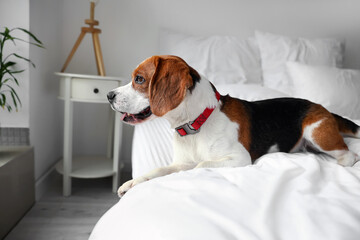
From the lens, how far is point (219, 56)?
227 cm

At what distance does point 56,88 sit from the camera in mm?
2564

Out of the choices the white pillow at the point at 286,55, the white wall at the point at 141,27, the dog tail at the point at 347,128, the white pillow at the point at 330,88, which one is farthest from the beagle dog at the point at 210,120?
the white wall at the point at 141,27

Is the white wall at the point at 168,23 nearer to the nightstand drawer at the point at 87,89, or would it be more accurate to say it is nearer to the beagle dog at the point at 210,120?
the nightstand drawer at the point at 87,89

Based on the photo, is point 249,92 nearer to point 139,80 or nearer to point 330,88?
point 330,88

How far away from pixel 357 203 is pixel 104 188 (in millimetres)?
2005

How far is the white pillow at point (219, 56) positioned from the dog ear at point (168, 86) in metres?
1.23

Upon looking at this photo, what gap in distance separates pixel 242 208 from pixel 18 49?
1.78m

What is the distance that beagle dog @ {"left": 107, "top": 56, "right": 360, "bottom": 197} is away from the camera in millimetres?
984

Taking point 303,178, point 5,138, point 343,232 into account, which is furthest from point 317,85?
point 5,138

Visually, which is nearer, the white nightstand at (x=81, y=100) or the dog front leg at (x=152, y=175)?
the dog front leg at (x=152, y=175)

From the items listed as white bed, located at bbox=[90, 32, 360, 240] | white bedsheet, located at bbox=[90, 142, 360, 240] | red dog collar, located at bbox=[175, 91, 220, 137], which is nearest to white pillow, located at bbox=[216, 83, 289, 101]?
white bed, located at bbox=[90, 32, 360, 240]

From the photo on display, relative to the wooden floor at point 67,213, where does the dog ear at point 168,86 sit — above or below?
above

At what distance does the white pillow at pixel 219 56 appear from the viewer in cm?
223

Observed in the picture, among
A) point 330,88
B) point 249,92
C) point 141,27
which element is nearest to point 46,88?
point 141,27
